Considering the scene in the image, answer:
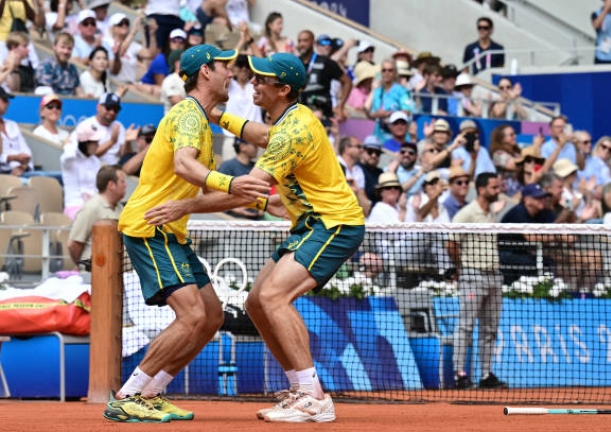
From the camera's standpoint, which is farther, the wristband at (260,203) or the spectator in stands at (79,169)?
the spectator in stands at (79,169)

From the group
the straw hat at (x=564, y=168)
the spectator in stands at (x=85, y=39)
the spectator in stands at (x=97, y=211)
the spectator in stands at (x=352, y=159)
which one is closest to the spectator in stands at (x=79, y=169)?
the spectator in stands at (x=97, y=211)

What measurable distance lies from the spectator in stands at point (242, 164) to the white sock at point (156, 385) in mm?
5485

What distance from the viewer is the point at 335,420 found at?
9305mm

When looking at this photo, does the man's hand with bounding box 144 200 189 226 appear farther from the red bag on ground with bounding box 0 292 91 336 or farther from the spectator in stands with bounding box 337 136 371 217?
the spectator in stands with bounding box 337 136 371 217

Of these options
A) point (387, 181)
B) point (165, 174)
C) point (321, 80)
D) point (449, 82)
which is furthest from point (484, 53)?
point (165, 174)

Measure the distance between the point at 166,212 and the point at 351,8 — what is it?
1812 cm

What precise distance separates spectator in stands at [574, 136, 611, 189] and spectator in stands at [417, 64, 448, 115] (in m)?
2.38

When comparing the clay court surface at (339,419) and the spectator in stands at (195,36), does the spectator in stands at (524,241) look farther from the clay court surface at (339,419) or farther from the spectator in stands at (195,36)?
the spectator in stands at (195,36)

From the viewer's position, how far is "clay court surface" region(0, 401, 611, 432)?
8.71 metres

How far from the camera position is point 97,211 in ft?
43.8

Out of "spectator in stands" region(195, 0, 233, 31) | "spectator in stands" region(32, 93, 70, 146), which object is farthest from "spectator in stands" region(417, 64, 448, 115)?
"spectator in stands" region(32, 93, 70, 146)

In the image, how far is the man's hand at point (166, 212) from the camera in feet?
29.2

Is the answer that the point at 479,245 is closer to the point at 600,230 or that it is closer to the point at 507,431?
the point at 600,230

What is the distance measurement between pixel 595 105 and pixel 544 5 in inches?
208
